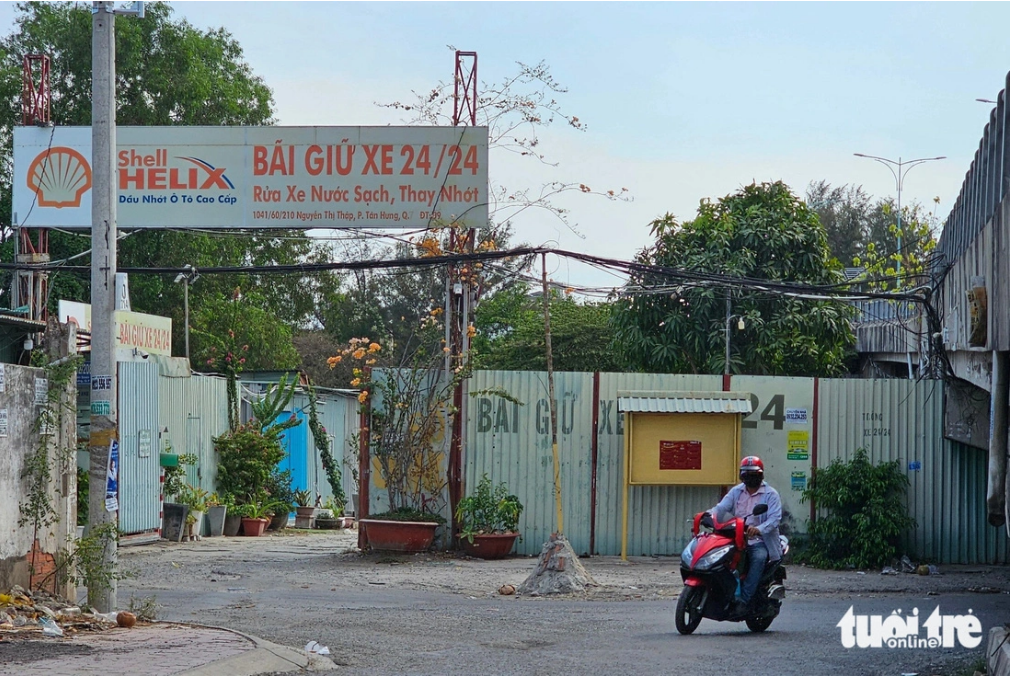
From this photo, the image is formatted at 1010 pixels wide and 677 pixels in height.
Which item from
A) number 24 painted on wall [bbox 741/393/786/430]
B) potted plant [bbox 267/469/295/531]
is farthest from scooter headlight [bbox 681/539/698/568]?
potted plant [bbox 267/469/295/531]

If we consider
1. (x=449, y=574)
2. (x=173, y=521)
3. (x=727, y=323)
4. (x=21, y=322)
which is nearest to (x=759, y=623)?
(x=449, y=574)

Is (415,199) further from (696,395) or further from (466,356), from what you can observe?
(696,395)

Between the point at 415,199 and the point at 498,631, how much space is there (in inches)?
349

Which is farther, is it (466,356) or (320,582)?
(466,356)

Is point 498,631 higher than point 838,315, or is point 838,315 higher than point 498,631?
point 838,315

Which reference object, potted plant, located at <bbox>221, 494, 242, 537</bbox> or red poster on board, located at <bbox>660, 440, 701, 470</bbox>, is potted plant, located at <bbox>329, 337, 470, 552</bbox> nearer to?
red poster on board, located at <bbox>660, 440, 701, 470</bbox>

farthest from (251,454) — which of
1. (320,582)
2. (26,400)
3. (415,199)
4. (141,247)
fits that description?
(141,247)

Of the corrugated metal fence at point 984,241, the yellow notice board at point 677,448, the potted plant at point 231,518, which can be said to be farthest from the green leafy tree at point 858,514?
the potted plant at point 231,518

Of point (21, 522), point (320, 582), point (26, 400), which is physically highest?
point (26, 400)

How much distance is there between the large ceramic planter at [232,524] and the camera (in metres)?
21.7

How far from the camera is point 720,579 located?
1043 centimetres

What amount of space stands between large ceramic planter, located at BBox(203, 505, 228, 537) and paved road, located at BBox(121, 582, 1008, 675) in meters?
7.63

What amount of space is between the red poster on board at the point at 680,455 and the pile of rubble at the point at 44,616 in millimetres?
8348

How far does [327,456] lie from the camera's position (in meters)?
26.0
